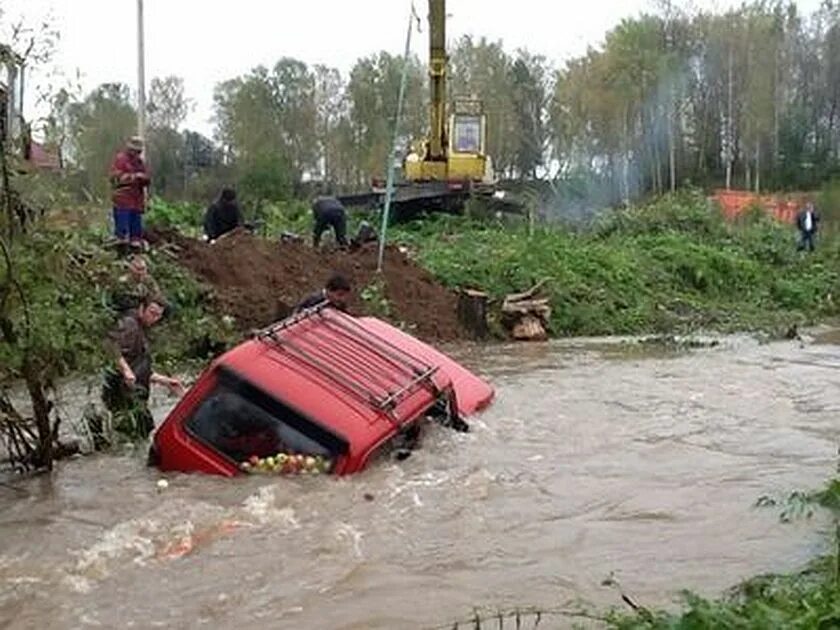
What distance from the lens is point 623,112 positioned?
58000mm

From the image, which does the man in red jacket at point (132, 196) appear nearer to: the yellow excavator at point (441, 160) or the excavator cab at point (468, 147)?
the yellow excavator at point (441, 160)

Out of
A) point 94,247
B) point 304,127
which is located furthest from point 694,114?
point 94,247

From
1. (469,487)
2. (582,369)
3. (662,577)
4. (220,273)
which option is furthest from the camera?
(220,273)

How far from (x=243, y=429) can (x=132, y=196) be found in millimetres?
8415

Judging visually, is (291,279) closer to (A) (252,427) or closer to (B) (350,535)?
(A) (252,427)

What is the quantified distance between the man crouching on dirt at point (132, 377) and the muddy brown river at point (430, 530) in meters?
0.59

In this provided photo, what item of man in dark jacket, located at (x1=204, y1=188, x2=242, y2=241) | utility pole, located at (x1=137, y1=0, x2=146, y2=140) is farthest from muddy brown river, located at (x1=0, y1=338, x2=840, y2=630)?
utility pole, located at (x1=137, y1=0, x2=146, y2=140)

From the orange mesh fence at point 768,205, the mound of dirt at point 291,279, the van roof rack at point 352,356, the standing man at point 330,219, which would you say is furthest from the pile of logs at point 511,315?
the orange mesh fence at point 768,205

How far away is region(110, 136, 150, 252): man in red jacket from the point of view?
1659 cm

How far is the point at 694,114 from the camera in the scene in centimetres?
5928

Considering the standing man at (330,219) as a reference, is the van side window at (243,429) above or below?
below

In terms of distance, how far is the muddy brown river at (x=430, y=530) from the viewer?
23.3 feet

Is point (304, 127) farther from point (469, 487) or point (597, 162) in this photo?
point (469, 487)

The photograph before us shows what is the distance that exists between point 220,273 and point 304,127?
41.2 meters
